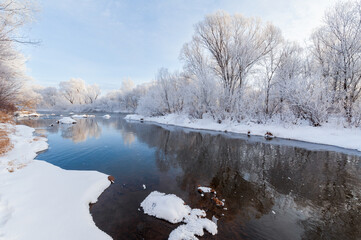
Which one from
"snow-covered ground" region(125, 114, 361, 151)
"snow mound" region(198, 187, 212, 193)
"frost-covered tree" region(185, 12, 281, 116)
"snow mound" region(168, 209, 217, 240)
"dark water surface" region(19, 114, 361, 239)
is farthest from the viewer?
"frost-covered tree" region(185, 12, 281, 116)

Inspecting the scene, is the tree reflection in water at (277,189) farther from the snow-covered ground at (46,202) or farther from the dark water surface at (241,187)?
the snow-covered ground at (46,202)

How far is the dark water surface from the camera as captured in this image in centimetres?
380

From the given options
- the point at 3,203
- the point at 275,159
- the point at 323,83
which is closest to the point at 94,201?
the point at 3,203

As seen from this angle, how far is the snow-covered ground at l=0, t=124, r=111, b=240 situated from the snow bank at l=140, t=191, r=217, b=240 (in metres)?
1.43

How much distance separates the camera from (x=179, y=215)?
4078mm

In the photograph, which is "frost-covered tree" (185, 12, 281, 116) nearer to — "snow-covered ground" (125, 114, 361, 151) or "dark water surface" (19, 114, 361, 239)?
"snow-covered ground" (125, 114, 361, 151)

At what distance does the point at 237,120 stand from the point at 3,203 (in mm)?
21036

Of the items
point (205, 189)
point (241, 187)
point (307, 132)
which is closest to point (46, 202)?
point (205, 189)

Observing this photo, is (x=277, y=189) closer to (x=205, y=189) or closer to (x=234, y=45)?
(x=205, y=189)

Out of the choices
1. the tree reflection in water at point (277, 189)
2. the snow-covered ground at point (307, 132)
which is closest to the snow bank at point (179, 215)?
the tree reflection in water at point (277, 189)

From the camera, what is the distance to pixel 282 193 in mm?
5539

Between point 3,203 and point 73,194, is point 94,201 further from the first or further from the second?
point 3,203

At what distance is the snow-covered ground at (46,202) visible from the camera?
3129mm

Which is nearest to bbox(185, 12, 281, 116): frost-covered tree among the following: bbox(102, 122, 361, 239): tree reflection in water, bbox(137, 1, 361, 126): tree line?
bbox(137, 1, 361, 126): tree line
